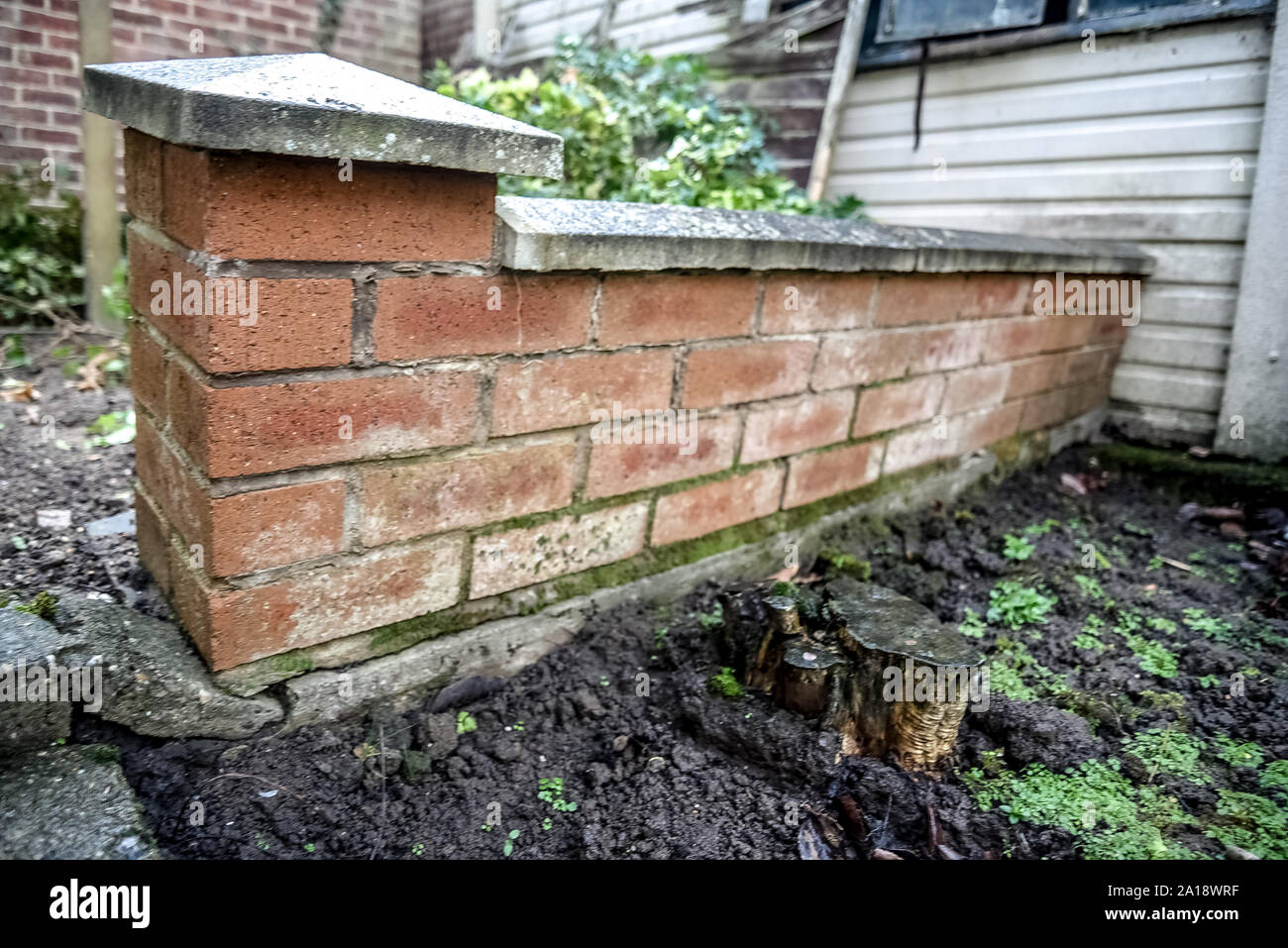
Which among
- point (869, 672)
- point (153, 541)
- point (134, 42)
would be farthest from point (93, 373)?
point (134, 42)

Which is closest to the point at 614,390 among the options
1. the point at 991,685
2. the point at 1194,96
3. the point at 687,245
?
the point at 687,245

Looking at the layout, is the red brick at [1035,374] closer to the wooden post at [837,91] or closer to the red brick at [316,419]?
the wooden post at [837,91]

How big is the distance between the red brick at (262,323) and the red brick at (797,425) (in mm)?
1149

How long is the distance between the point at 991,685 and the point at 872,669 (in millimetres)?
473

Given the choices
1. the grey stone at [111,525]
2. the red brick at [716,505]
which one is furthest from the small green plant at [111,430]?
the red brick at [716,505]

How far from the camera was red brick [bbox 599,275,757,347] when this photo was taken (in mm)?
1781

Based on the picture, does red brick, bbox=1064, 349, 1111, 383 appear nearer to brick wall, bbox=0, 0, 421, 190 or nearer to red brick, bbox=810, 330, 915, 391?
red brick, bbox=810, 330, 915, 391

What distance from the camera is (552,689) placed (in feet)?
5.92

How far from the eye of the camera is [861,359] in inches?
97.1

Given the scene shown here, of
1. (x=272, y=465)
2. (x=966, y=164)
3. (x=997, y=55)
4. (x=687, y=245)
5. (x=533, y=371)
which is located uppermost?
(x=997, y=55)

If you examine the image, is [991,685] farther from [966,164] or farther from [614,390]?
[966,164]

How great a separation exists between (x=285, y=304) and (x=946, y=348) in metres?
2.21

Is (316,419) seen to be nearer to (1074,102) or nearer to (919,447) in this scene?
(919,447)
